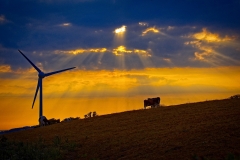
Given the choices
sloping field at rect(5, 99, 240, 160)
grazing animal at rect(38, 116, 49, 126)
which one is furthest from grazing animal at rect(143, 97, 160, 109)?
sloping field at rect(5, 99, 240, 160)

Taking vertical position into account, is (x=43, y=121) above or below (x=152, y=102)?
below

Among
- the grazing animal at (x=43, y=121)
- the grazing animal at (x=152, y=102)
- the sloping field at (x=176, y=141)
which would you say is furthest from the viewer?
the grazing animal at (x=43, y=121)

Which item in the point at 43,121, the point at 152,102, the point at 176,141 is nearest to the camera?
the point at 176,141

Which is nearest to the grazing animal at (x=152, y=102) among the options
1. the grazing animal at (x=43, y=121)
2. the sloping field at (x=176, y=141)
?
the grazing animal at (x=43, y=121)

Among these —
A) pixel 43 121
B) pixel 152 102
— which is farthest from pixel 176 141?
pixel 43 121

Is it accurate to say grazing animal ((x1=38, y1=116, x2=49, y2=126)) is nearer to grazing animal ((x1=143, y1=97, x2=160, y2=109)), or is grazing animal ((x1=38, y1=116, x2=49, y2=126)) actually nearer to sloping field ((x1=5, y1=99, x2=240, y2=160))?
grazing animal ((x1=143, y1=97, x2=160, y2=109))

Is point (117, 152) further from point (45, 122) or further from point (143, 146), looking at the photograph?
point (45, 122)

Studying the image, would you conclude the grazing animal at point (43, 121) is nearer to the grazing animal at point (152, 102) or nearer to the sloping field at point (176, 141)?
the grazing animal at point (152, 102)

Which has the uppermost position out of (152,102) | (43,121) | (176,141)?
(152,102)

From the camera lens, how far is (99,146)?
920 inches

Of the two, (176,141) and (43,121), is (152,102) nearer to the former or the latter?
(43,121)

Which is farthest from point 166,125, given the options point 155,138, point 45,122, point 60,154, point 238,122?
point 45,122

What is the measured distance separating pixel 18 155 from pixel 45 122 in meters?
31.6

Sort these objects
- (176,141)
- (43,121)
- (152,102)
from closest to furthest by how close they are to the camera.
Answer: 1. (176,141)
2. (152,102)
3. (43,121)
